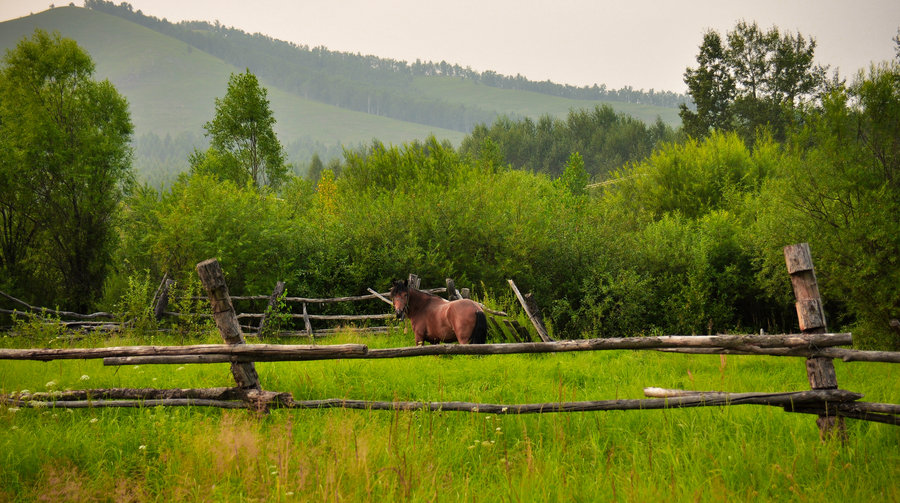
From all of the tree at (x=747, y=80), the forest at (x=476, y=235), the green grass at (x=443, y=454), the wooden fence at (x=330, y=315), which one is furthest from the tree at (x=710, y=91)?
the green grass at (x=443, y=454)

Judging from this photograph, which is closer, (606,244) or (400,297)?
(400,297)

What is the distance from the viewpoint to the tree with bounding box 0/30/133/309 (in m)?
15.7

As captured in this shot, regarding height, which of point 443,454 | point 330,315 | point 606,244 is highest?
point 443,454

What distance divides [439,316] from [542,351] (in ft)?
15.0

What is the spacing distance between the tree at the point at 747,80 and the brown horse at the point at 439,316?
101 feet

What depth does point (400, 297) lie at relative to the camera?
352 inches

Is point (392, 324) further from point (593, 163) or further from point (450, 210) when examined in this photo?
point (593, 163)

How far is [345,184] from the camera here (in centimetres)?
2578

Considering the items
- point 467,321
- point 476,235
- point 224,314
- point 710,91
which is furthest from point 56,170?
point 710,91

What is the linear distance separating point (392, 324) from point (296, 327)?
3827mm

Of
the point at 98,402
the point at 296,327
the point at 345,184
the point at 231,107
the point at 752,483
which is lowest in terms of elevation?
the point at 296,327

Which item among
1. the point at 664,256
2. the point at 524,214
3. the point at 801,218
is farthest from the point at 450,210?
the point at 801,218

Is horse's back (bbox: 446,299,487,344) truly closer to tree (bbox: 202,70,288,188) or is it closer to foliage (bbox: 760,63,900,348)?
foliage (bbox: 760,63,900,348)

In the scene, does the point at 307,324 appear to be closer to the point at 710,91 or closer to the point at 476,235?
the point at 476,235
